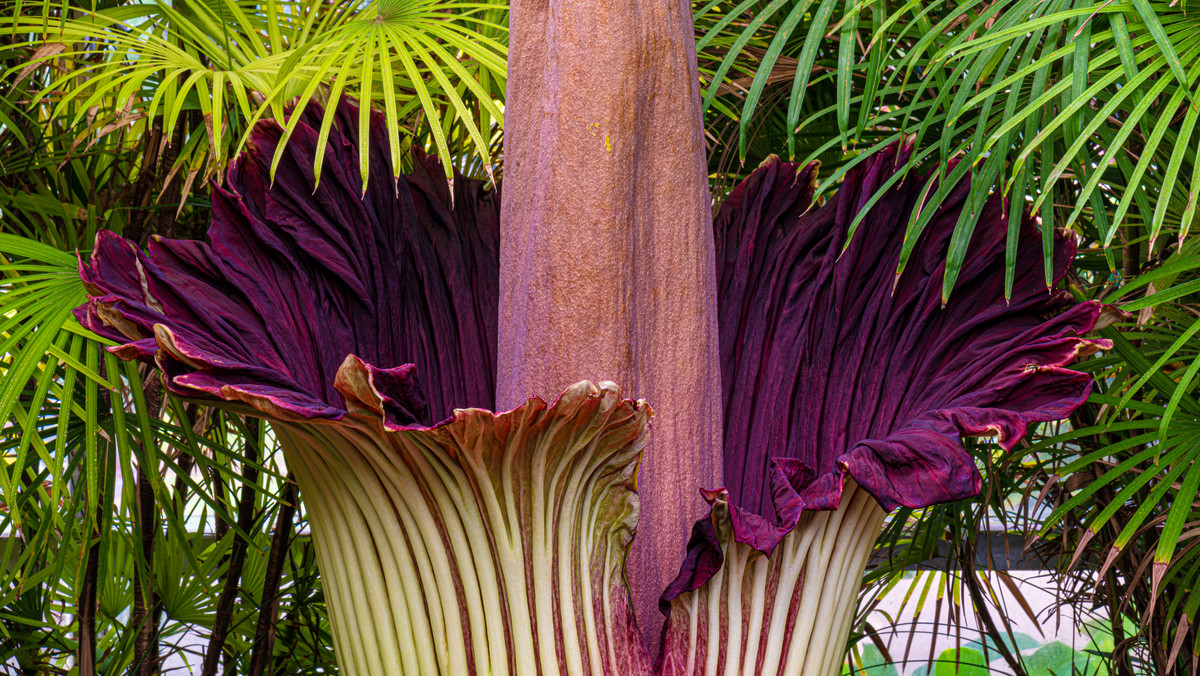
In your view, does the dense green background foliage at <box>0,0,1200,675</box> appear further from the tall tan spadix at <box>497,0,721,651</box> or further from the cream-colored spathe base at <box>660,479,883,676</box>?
the cream-colored spathe base at <box>660,479,883,676</box>

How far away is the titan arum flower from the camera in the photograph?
0.56 m

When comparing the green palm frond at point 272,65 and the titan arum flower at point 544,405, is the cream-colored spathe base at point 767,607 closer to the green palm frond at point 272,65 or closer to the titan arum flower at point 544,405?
the titan arum flower at point 544,405

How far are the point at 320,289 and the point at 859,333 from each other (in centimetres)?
41

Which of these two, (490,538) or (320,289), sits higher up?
(320,289)

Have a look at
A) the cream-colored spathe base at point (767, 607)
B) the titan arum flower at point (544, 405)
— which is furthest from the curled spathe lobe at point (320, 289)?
the cream-colored spathe base at point (767, 607)

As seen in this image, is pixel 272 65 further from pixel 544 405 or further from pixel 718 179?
pixel 544 405

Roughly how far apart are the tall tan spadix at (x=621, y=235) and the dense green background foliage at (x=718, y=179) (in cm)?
7

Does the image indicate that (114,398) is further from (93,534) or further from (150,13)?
(150,13)

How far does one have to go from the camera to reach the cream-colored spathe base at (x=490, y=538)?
0.56m

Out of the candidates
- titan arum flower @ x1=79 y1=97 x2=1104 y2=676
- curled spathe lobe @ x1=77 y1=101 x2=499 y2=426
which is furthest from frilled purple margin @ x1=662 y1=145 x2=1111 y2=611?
curled spathe lobe @ x1=77 y1=101 x2=499 y2=426

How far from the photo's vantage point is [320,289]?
74cm

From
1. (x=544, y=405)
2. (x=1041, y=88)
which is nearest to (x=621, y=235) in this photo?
(x=544, y=405)

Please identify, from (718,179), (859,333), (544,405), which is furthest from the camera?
(718,179)

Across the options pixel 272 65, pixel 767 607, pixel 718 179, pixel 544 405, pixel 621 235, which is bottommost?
pixel 767 607
